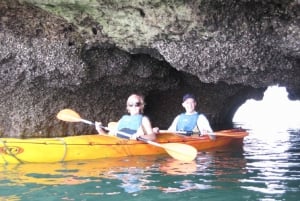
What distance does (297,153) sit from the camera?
28.3 ft

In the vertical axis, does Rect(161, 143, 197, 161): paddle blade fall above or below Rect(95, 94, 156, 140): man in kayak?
below

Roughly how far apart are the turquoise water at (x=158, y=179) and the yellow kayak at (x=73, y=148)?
7.0 inches

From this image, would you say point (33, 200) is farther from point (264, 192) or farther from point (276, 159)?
point (276, 159)

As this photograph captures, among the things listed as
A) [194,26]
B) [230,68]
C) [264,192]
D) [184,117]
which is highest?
[194,26]

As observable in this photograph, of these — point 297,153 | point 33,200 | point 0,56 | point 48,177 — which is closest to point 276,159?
point 297,153

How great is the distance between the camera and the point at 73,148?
733cm

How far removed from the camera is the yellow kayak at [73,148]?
6957mm

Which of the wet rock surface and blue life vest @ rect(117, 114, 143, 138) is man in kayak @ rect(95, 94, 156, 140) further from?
the wet rock surface

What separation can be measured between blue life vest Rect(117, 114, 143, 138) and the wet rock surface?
1.25m

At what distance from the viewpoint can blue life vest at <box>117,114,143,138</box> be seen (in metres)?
7.95

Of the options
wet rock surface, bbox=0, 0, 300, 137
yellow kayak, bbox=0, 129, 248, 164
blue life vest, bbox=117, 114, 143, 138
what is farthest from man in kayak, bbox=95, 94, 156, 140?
wet rock surface, bbox=0, 0, 300, 137

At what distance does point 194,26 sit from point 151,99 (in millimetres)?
5428

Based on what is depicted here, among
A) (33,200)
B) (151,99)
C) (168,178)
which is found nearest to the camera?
(33,200)

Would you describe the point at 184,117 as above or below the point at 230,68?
below
